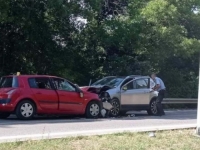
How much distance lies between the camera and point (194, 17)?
2880cm

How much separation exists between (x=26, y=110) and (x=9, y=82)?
3.95 feet

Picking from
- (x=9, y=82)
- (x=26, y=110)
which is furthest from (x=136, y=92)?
(x=9, y=82)

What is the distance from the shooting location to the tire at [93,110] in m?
17.5

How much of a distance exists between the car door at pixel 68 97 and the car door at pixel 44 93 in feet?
0.78

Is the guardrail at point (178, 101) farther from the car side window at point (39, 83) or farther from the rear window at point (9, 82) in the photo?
the rear window at point (9, 82)

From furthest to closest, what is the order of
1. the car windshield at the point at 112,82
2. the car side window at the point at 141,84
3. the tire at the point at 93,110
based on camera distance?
the car side window at the point at 141,84, the car windshield at the point at 112,82, the tire at the point at 93,110

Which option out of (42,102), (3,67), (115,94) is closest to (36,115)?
(42,102)

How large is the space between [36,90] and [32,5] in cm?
826

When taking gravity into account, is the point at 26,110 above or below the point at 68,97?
below

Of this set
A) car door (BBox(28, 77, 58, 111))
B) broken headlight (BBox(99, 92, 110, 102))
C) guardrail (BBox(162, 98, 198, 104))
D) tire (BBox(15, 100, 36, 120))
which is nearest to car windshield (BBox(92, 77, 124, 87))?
broken headlight (BBox(99, 92, 110, 102))

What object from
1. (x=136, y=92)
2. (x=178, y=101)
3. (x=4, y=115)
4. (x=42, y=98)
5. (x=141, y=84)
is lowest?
(x=4, y=115)

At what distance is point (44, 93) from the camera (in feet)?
53.2

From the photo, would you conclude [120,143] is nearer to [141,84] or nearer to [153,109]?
[141,84]

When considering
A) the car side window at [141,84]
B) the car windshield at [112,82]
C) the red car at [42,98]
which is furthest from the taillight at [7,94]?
the car side window at [141,84]
